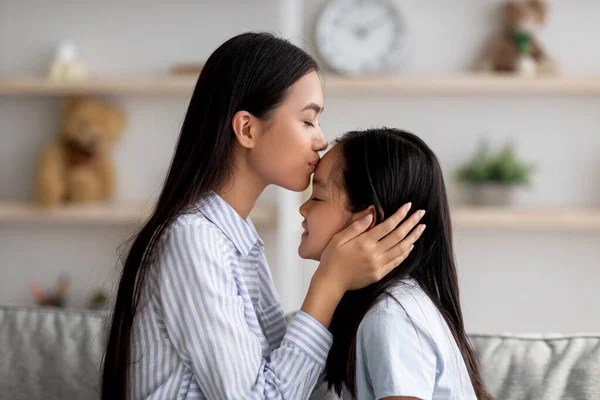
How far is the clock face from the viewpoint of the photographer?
3.37m

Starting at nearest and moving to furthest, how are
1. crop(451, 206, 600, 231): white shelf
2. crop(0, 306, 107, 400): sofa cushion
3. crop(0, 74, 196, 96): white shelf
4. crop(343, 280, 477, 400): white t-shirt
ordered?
1. crop(343, 280, 477, 400): white t-shirt
2. crop(0, 306, 107, 400): sofa cushion
3. crop(451, 206, 600, 231): white shelf
4. crop(0, 74, 196, 96): white shelf

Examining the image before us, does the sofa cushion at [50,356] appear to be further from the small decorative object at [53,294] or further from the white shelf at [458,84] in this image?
the small decorative object at [53,294]

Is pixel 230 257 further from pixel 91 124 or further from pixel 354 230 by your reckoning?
pixel 91 124

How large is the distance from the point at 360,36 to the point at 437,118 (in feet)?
1.59

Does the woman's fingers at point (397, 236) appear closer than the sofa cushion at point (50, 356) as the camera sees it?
Yes

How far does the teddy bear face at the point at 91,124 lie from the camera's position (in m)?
3.37

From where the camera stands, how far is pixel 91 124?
3363 millimetres

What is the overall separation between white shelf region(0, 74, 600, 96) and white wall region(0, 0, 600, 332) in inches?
7.2

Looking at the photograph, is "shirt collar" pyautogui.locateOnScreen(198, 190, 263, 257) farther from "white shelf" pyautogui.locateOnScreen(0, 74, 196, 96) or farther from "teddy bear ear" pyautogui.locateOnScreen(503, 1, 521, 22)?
"teddy bear ear" pyautogui.locateOnScreen(503, 1, 521, 22)

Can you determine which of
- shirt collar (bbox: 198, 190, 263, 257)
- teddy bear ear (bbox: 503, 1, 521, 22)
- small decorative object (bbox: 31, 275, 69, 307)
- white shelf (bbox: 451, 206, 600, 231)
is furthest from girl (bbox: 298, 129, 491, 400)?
small decorative object (bbox: 31, 275, 69, 307)

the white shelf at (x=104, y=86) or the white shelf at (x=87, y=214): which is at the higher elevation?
the white shelf at (x=104, y=86)

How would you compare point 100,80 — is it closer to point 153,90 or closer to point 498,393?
point 153,90

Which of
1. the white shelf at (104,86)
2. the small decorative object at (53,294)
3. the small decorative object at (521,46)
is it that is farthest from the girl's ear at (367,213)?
the small decorative object at (53,294)

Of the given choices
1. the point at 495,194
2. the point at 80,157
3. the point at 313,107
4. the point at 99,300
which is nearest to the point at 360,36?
the point at 495,194
